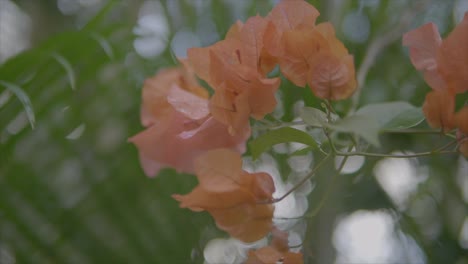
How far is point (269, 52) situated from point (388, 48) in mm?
547

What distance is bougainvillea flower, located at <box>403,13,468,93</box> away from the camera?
0.34 metres

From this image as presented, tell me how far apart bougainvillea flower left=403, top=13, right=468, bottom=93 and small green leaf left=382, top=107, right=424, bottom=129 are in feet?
0.09

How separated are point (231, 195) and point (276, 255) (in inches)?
2.2

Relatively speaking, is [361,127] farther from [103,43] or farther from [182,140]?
[103,43]

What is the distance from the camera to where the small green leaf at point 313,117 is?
0.34 meters

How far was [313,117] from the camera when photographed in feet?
1.13

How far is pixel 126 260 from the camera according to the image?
0.84 meters

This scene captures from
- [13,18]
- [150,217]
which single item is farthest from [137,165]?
[13,18]

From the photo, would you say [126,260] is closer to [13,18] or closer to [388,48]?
[388,48]

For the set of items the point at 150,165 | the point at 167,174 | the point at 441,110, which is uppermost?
the point at 441,110

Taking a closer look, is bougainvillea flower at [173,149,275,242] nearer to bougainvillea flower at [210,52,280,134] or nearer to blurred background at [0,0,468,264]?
bougainvillea flower at [210,52,280,134]

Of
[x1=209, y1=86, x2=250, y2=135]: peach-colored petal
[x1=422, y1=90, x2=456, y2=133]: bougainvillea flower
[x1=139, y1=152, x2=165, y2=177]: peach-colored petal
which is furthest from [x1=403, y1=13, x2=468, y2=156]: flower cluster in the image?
[x1=139, y1=152, x2=165, y2=177]: peach-colored petal

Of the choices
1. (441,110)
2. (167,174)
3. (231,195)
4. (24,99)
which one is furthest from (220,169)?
(167,174)

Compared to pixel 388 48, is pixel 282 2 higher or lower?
higher
